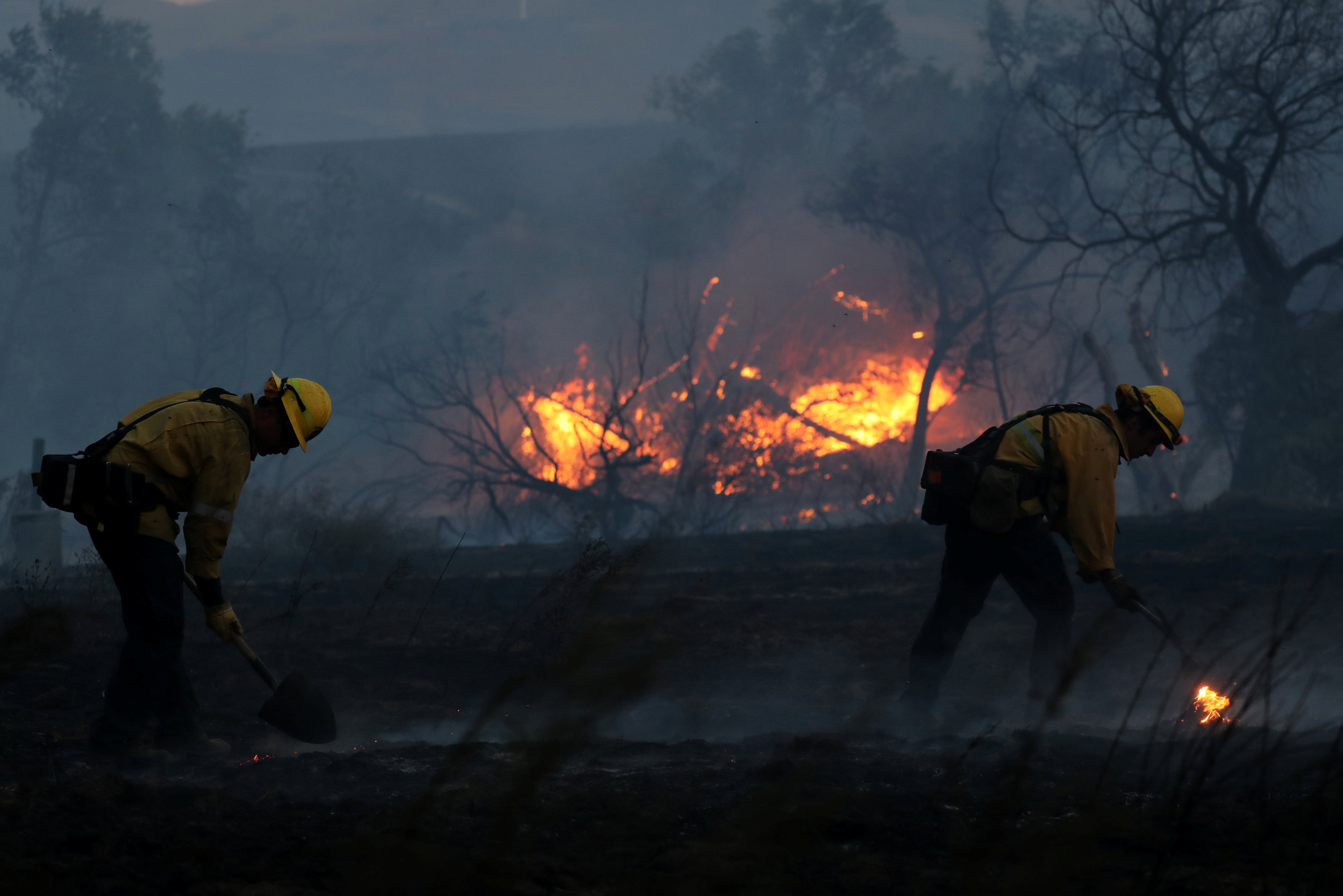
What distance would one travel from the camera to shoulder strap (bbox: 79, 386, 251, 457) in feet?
13.3

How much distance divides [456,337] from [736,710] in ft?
87.1

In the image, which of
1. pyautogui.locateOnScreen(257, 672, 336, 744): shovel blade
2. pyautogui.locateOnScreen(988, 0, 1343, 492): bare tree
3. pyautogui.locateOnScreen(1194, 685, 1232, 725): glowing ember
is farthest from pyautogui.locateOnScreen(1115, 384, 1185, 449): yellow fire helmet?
pyautogui.locateOnScreen(988, 0, 1343, 492): bare tree

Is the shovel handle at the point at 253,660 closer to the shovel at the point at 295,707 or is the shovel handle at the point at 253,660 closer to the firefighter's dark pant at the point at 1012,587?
the shovel at the point at 295,707

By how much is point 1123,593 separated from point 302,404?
338 centimetres

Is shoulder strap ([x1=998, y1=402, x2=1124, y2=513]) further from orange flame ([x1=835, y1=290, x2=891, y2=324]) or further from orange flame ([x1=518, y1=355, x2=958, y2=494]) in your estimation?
orange flame ([x1=835, y1=290, x2=891, y2=324])

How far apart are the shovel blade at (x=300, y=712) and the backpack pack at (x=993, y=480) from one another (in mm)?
2563

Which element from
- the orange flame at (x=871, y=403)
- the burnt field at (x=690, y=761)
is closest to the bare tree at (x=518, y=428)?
the orange flame at (x=871, y=403)

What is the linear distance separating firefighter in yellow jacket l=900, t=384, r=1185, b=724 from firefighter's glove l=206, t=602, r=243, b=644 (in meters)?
2.95

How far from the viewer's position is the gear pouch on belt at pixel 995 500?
4.62m

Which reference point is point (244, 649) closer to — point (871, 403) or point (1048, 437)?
point (1048, 437)

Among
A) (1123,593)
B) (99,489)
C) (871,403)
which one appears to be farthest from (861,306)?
(99,489)

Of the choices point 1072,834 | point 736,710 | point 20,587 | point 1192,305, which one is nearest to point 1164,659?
point 736,710

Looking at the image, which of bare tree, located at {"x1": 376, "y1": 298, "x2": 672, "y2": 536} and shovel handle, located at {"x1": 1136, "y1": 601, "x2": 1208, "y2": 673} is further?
bare tree, located at {"x1": 376, "y1": 298, "x2": 672, "y2": 536}

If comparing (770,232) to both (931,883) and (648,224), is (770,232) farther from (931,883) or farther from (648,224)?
(931,883)
